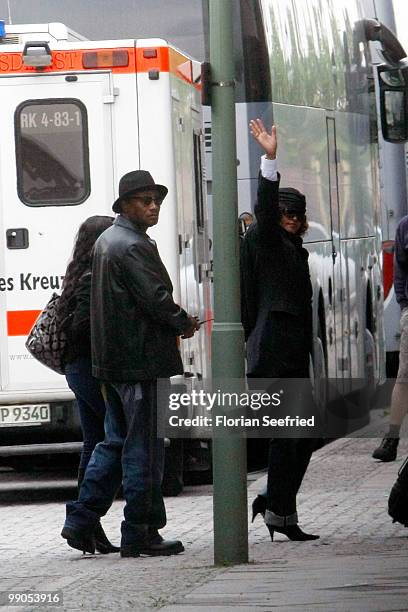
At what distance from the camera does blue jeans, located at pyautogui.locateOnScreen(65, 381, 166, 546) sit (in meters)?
9.59

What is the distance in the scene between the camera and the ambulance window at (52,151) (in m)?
12.5

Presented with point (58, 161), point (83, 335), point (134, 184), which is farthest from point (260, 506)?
point (58, 161)

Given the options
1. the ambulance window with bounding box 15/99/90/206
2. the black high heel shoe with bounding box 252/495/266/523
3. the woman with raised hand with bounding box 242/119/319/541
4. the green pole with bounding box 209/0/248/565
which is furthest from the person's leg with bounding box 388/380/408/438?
the green pole with bounding box 209/0/248/565

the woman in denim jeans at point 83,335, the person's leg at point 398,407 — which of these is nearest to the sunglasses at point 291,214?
the woman in denim jeans at point 83,335

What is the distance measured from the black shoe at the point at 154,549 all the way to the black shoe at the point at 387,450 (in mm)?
4292

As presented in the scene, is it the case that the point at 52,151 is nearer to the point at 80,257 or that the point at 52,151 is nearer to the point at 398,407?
the point at 80,257

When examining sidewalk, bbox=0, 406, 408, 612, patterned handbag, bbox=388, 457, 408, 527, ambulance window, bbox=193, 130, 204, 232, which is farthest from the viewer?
ambulance window, bbox=193, 130, 204, 232

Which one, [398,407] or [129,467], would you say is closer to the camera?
[129,467]

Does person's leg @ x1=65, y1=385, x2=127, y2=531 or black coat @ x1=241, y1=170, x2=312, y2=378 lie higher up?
black coat @ x1=241, y1=170, x2=312, y2=378

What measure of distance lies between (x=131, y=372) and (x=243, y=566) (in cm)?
113

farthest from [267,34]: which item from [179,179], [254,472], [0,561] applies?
[0,561]

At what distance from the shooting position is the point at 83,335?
10117mm

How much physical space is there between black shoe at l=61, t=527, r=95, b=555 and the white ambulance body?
2.75m

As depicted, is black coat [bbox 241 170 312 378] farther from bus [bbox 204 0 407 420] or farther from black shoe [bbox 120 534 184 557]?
bus [bbox 204 0 407 420]
